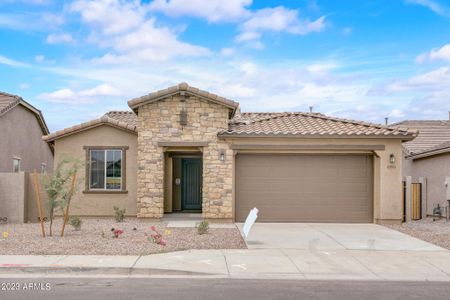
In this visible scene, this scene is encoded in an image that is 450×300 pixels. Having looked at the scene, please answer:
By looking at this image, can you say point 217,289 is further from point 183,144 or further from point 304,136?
point 304,136

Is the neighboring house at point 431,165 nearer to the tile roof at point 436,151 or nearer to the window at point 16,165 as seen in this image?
the tile roof at point 436,151

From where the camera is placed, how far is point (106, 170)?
1933 cm

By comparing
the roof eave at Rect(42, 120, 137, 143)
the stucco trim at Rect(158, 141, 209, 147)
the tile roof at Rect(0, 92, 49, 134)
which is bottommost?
the stucco trim at Rect(158, 141, 209, 147)

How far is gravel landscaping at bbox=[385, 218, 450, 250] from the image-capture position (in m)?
14.4

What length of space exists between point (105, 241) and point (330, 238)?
19.5 ft

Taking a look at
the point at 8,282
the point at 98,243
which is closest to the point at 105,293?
the point at 8,282

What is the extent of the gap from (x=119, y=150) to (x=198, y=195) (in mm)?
4028

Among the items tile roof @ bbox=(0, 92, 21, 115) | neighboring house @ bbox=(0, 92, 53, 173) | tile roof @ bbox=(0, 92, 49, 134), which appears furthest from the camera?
neighboring house @ bbox=(0, 92, 53, 173)

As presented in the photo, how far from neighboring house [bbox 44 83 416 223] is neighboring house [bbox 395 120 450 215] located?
3923mm

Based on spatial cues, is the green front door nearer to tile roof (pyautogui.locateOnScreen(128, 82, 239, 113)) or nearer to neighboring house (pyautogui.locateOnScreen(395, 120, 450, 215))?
tile roof (pyautogui.locateOnScreen(128, 82, 239, 113))

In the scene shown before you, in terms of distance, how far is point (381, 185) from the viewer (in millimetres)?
17938

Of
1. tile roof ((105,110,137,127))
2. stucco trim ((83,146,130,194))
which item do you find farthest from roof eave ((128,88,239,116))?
tile roof ((105,110,137,127))

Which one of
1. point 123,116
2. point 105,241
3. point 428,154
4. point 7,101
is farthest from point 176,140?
point 428,154

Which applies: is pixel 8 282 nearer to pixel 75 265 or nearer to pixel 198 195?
pixel 75 265
